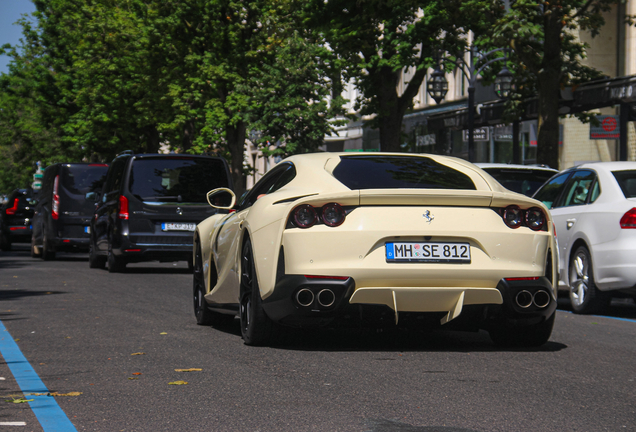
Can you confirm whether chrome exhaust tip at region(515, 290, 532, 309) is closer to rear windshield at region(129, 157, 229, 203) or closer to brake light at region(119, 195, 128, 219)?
rear windshield at region(129, 157, 229, 203)

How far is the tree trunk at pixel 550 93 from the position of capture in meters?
20.7

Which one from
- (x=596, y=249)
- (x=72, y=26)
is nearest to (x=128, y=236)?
(x=596, y=249)

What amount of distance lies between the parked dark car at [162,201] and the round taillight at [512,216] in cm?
1017

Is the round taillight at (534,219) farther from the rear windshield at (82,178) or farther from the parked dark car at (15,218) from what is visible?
the parked dark car at (15,218)

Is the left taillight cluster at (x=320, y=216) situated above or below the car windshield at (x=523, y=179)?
below

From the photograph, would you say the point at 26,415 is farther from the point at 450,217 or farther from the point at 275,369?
the point at 450,217

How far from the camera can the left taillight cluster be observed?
691 cm

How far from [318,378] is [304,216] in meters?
1.24

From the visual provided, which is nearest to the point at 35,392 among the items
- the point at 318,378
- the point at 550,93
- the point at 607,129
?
the point at 318,378

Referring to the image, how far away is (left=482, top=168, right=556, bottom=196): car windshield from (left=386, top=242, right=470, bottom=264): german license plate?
758cm

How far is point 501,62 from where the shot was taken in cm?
2930

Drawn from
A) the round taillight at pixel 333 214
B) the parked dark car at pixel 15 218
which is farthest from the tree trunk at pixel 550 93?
the parked dark car at pixel 15 218

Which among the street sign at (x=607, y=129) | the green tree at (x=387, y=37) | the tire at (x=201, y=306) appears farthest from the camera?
the street sign at (x=607, y=129)

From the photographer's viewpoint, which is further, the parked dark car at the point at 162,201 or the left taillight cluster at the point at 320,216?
the parked dark car at the point at 162,201
